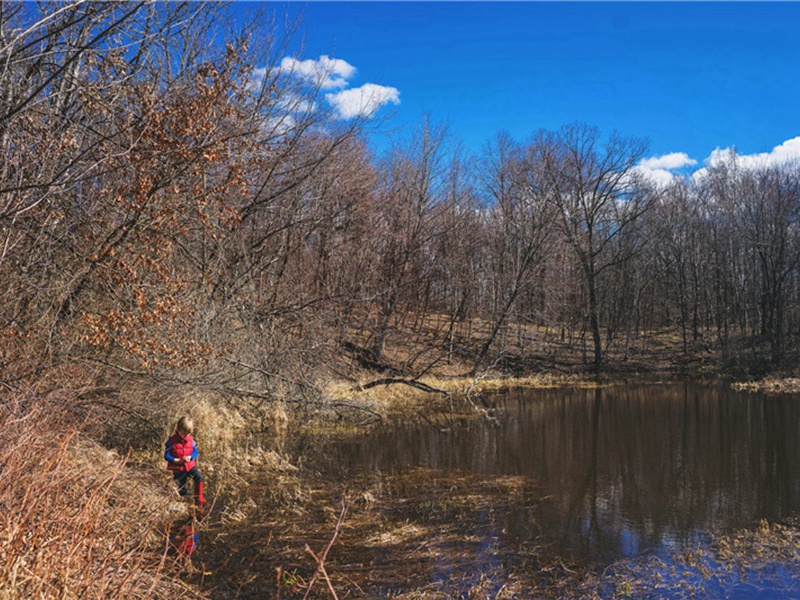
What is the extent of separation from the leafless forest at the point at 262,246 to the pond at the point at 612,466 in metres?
2.85

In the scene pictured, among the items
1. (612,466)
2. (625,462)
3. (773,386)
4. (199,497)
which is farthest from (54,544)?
(773,386)

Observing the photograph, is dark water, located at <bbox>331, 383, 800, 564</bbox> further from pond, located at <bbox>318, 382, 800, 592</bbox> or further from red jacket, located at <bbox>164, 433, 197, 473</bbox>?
red jacket, located at <bbox>164, 433, 197, 473</bbox>

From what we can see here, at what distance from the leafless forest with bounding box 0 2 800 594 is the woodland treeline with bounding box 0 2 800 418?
0.24ft

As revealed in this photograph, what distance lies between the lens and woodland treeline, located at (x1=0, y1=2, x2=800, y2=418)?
320 inches

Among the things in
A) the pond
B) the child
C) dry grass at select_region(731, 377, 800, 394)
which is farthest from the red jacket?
dry grass at select_region(731, 377, 800, 394)

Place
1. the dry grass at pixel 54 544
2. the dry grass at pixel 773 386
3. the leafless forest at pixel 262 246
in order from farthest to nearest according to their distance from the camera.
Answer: the dry grass at pixel 773 386, the leafless forest at pixel 262 246, the dry grass at pixel 54 544

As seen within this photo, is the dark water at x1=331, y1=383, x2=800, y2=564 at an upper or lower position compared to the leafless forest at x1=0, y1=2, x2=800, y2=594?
lower

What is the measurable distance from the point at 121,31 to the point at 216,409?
8650 mm

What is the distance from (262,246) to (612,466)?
31.4ft

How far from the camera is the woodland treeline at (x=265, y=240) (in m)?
8.12

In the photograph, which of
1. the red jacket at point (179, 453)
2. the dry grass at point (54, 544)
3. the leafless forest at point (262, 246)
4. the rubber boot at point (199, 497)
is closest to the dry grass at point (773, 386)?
the leafless forest at point (262, 246)

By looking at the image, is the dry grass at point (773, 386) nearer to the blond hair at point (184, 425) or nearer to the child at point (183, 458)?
the child at point (183, 458)

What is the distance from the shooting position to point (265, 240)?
53.5 feet

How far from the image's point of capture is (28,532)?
4.10 m
